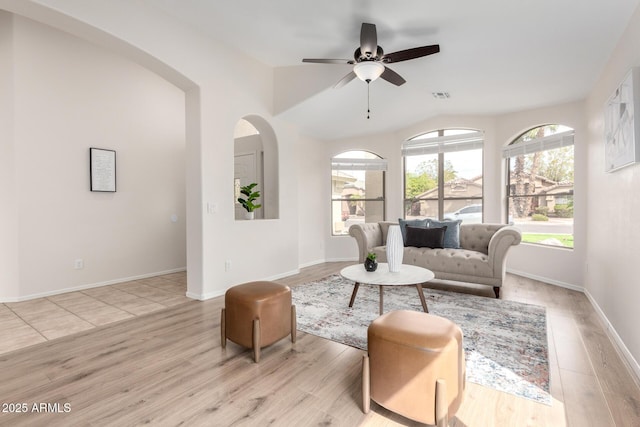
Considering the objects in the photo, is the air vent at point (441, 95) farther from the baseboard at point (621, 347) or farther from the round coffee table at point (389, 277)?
the baseboard at point (621, 347)

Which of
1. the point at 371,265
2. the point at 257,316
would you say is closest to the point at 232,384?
the point at 257,316

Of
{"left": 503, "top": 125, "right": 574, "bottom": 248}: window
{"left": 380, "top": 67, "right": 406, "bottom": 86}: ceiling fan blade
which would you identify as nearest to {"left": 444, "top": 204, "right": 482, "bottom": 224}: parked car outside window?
{"left": 503, "top": 125, "right": 574, "bottom": 248}: window

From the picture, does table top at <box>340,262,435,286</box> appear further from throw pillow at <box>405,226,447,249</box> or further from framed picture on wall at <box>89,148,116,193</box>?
framed picture on wall at <box>89,148,116,193</box>

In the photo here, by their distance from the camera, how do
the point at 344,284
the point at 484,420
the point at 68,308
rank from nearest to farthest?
the point at 484,420
the point at 68,308
the point at 344,284

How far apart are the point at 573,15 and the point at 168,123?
5.36 m

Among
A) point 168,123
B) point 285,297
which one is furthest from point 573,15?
point 168,123

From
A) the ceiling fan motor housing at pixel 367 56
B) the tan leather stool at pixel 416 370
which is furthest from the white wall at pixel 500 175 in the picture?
the tan leather stool at pixel 416 370

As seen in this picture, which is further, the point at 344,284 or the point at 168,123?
the point at 168,123

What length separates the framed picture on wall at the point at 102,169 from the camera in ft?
14.2

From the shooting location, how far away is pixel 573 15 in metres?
2.46

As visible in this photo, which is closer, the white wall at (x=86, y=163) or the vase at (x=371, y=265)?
the vase at (x=371, y=265)

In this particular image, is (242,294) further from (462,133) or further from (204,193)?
(462,133)

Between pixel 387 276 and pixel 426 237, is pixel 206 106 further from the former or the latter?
pixel 426 237

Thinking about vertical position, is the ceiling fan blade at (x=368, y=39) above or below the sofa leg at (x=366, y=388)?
above
